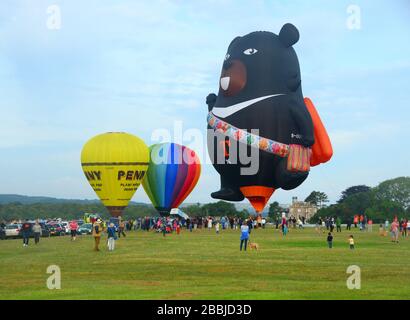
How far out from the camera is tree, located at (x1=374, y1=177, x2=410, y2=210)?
123 meters

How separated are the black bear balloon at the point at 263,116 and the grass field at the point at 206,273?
6685mm

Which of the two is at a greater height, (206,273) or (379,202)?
(379,202)

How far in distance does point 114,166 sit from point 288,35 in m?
17.2

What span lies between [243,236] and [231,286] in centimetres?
1181

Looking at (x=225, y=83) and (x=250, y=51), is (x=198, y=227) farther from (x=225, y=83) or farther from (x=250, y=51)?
(x=250, y=51)

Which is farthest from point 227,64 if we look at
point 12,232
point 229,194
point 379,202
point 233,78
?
point 379,202

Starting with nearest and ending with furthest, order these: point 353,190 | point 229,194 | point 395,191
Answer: point 229,194 → point 395,191 → point 353,190

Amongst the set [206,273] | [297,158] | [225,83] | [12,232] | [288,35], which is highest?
[288,35]

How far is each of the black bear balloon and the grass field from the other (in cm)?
669

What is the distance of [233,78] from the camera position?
125 feet

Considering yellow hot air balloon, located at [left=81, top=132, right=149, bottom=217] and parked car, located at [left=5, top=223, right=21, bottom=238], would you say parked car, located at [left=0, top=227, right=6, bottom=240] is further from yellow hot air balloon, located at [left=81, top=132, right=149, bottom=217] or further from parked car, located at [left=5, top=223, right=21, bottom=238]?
yellow hot air balloon, located at [left=81, top=132, right=149, bottom=217]

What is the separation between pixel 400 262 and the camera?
25.2m

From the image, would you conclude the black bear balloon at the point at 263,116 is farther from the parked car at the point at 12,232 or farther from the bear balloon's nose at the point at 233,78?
the parked car at the point at 12,232

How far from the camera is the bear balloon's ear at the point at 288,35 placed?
1515 inches
